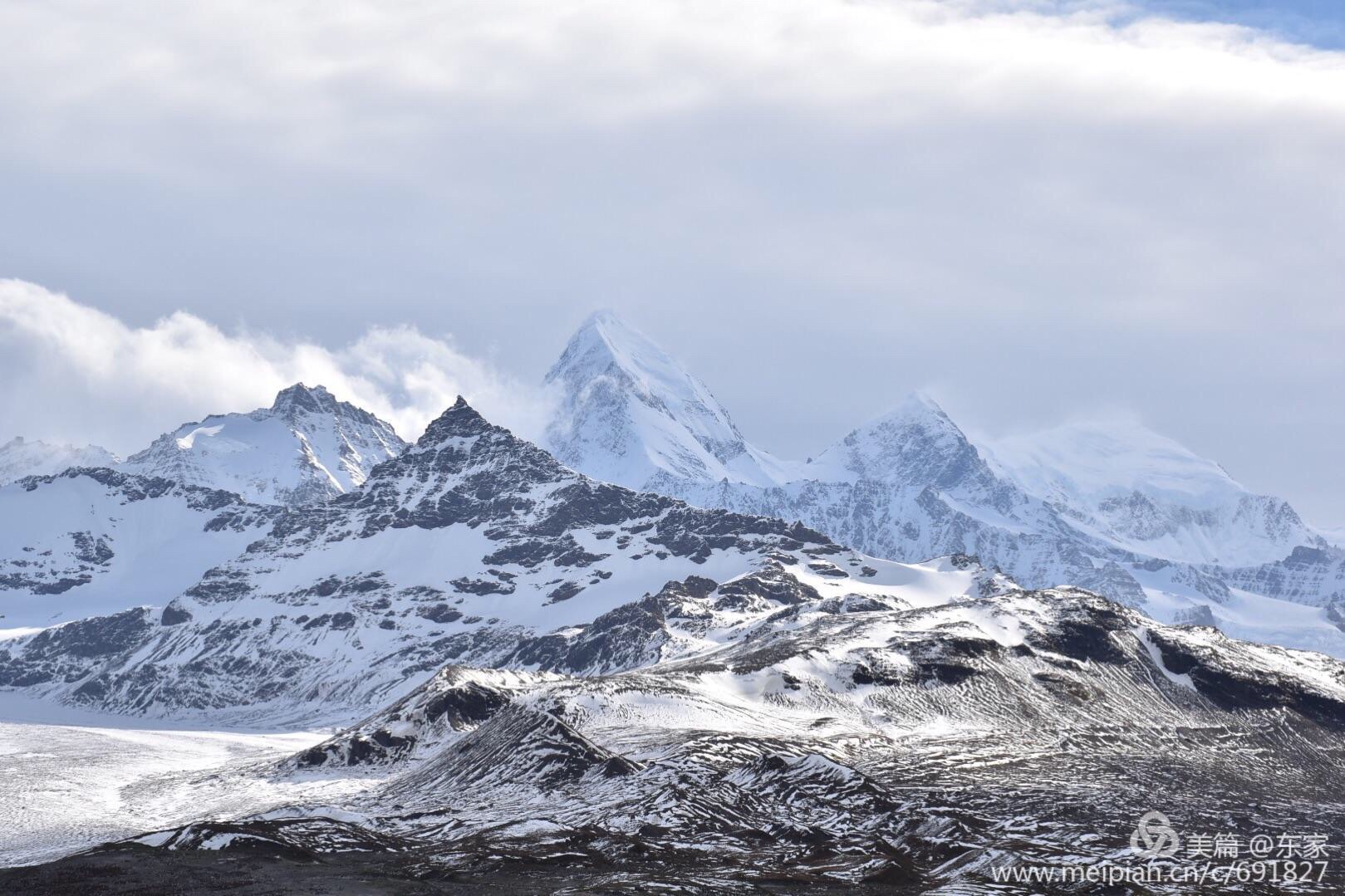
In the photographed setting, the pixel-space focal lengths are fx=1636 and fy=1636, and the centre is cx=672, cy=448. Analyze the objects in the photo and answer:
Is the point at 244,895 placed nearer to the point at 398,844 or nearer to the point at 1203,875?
the point at 398,844

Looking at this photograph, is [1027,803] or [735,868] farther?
[1027,803]

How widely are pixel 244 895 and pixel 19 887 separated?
23425 millimetres

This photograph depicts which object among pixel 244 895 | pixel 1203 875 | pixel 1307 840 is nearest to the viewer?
pixel 244 895

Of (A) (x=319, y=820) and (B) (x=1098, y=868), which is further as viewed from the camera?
(A) (x=319, y=820)

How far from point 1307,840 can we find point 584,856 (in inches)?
3221

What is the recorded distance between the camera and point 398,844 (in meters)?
189

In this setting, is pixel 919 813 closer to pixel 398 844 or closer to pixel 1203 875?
pixel 1203 875

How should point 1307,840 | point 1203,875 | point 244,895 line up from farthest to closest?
point 1307,840 < point 1203,875 < point 244,895

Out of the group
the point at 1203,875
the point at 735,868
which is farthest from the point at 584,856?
the point at 1203,875

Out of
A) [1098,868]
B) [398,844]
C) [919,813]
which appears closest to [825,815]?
[919,813]
